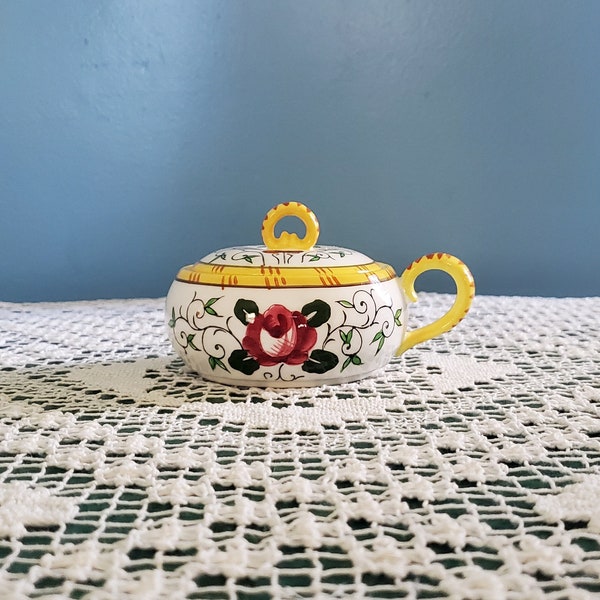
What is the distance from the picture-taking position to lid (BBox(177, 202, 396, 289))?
64 centimetres

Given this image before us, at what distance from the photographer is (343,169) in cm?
145

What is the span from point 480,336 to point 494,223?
624mm

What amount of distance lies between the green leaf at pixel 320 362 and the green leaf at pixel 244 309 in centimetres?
6

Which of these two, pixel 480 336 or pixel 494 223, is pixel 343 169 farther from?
pixel 480 336

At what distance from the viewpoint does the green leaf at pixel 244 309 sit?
0.63m

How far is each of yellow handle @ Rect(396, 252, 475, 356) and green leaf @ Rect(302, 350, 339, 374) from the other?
10cm

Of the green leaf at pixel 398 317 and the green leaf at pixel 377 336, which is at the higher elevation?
the green leaf at pixel 398 317

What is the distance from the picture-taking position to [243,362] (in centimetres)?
64

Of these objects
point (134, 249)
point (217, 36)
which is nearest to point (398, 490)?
point (134, 249)

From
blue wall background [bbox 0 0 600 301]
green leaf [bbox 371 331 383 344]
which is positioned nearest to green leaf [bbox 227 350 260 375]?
green leaf [bbox 371 331 383 344]

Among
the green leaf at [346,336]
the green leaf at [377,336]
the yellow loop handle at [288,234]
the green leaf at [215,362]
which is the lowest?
the green leaf at [215,362]

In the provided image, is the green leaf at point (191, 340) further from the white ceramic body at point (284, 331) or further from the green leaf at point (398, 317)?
the green leaf at point (398, 317)

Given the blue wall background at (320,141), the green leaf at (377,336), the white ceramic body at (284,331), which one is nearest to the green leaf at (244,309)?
the white ceramic body at (284,331)

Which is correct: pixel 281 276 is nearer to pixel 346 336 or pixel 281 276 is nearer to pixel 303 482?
pixel 346 336
